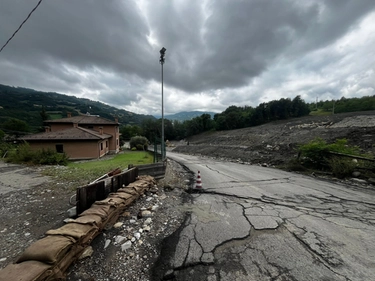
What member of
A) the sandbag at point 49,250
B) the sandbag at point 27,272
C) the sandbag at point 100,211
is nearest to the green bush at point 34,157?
the sandbag at point 100,211

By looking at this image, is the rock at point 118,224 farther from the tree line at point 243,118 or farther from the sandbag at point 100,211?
the tree line at point 243,118

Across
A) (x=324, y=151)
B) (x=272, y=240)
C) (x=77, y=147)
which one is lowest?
(x=272, y=240)

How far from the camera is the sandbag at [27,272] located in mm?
1598

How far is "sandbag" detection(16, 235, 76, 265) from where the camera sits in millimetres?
1867

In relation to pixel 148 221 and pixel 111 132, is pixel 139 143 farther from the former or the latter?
pixel 148 221

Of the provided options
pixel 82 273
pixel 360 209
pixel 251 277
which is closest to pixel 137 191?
pixel 82 273

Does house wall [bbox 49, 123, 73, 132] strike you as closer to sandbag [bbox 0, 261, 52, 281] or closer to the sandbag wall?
the sandbag wall

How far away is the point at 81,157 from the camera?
2020cm

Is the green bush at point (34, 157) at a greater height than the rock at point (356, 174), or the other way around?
the green bush at point (34, 157)

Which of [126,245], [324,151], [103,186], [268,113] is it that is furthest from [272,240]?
[268,113]

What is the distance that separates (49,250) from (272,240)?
3.46 m

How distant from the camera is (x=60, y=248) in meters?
2.04

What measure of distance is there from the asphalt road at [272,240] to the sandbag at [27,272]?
1.30 m

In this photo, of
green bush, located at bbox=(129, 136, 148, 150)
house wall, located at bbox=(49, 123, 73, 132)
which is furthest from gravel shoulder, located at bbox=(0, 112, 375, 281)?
green bush, located at bbox=(129, 136, 148, 150)
